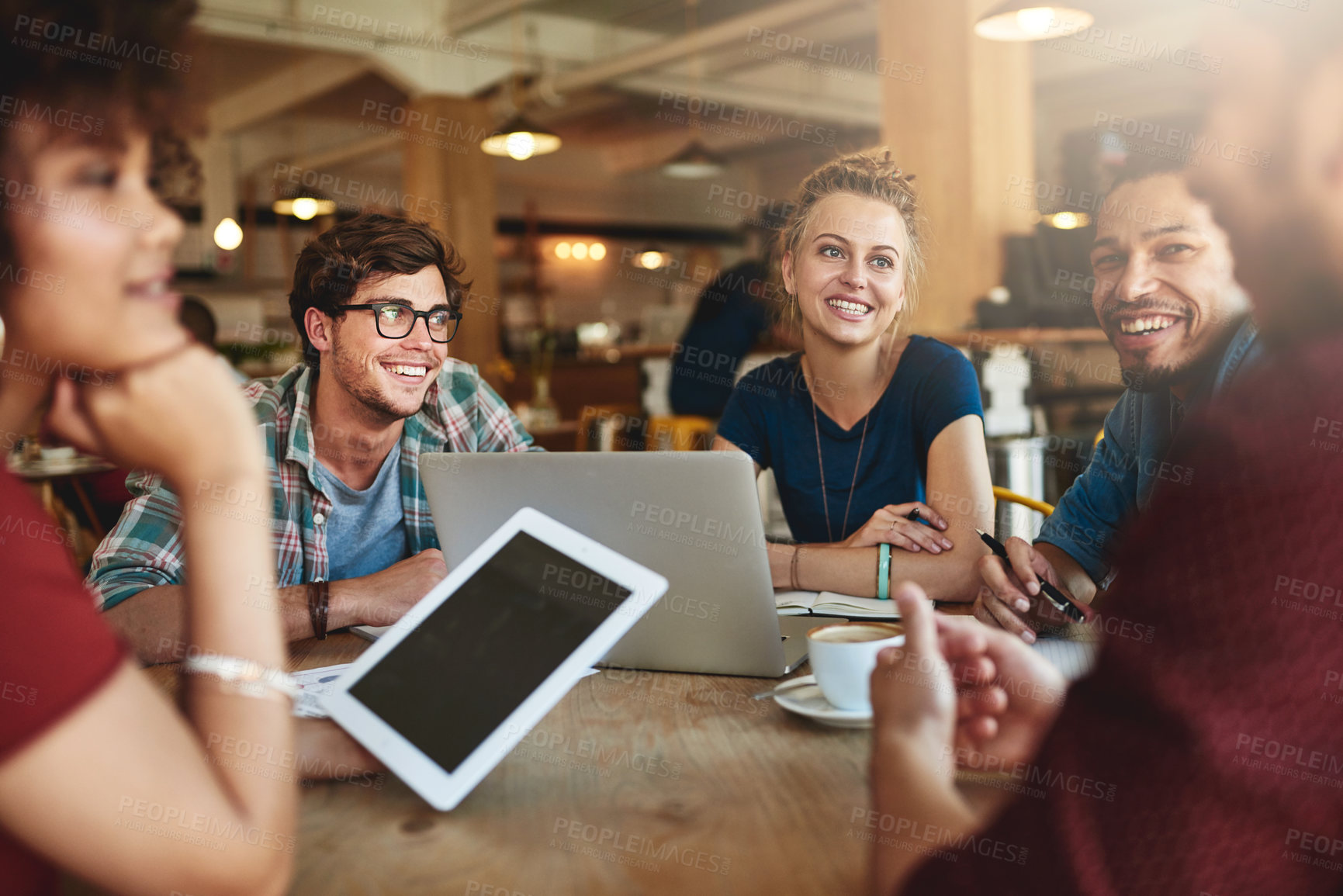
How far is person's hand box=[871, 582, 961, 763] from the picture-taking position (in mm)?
708

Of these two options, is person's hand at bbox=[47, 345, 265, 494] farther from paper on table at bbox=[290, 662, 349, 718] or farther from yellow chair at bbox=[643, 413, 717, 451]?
yellow chair at bbox=[643, 413, 717, 451]

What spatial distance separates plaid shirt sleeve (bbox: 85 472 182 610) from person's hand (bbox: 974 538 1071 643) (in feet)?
3.83

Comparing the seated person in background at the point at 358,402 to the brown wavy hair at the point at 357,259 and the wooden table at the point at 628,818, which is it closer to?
A: the brown wavy hair at the point at 357,259

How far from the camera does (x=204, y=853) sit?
616mm

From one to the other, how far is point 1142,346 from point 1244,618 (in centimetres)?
104

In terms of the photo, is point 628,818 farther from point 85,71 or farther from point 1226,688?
point 85,71

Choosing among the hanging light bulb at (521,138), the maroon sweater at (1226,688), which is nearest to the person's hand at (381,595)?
the maroon sweater at (1226,688)

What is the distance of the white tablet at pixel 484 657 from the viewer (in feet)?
2.75

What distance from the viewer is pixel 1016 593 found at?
129 cm

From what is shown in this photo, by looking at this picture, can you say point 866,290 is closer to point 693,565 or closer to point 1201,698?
point 693,565

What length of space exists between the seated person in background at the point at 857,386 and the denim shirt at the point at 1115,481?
0.18 metres

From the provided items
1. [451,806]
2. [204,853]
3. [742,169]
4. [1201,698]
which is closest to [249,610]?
[204,853]

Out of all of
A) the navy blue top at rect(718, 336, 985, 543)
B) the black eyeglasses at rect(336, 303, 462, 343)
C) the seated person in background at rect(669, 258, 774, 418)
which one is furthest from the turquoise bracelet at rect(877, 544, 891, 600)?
the seated person in background at rect(669, 258, 774, 418)

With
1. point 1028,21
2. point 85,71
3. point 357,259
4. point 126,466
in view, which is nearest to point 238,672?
point 126,466
